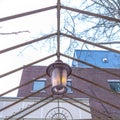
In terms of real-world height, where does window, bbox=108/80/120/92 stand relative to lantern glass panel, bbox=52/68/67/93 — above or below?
above

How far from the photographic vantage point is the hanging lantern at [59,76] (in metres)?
3.05

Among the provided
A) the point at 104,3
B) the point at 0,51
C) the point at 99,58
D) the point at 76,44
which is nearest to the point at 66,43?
the point at 76,44

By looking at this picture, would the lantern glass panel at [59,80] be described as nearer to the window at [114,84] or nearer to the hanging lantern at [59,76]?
the hanging lantern at [59,76]

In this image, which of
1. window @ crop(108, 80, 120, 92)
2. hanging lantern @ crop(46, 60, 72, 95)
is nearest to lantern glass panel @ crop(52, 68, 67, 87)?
hanging lantern @ crop(46, 60, 72, 95)

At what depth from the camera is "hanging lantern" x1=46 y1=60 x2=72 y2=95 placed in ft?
10.0

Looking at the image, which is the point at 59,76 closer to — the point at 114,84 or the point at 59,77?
the point at 59,77

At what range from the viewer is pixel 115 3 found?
18.5 feet

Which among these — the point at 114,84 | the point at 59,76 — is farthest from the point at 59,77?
the point at 114,84

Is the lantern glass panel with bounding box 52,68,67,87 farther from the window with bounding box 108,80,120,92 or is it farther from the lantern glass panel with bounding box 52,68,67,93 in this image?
the window with bounding box 108,80,120,92

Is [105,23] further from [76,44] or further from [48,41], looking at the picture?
[48,41]

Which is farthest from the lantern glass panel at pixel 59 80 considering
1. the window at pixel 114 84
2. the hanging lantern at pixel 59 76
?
the window at pixel 114 84

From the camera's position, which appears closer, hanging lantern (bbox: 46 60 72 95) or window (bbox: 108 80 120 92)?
hanging lantern (bbox: 46 60 72 95)

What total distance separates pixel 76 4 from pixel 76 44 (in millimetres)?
1058

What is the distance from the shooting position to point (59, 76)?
10.1 feet
